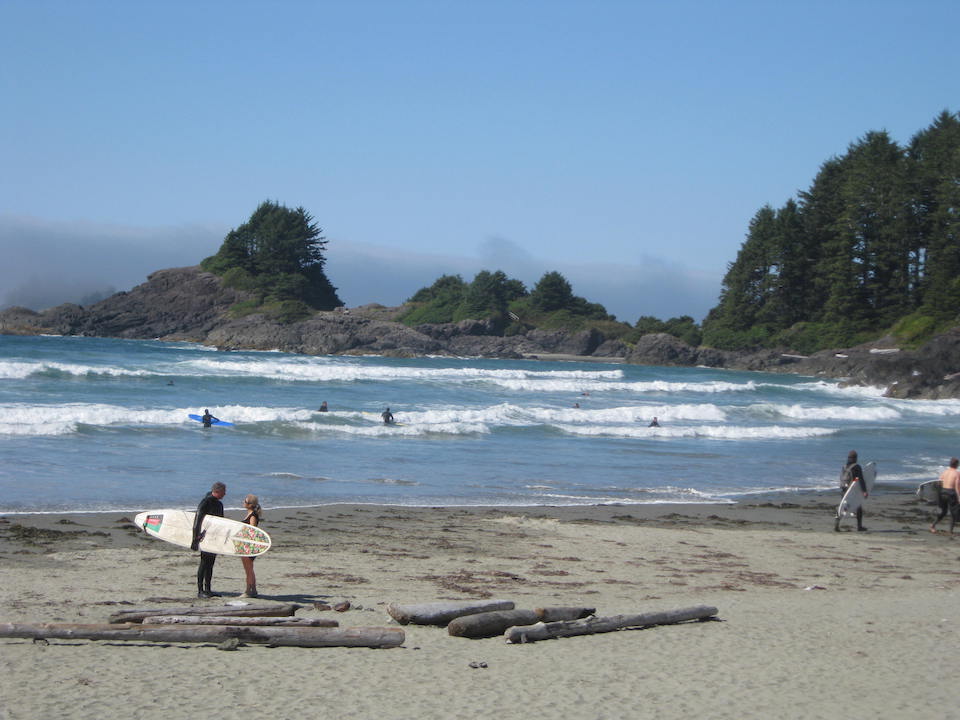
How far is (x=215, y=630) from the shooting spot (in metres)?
7.37

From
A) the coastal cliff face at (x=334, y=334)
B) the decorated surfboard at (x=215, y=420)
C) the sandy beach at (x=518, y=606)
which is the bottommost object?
the sandy beach at (x=518, y=606)

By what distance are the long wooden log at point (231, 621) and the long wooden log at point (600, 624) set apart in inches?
61.5

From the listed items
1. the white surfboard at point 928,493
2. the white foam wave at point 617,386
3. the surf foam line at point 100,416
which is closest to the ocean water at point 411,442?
the surf foam line at point 100,416

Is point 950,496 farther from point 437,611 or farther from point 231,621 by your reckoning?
point 231,621

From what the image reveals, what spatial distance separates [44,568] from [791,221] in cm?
8599

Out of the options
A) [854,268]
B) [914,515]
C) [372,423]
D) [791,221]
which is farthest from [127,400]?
[791,221]

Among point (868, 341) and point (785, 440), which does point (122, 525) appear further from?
point (868, 341)

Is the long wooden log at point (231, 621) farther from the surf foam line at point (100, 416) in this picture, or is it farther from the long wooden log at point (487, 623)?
the surf foam line at point (100, 416)

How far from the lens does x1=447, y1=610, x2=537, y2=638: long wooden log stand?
787 cm

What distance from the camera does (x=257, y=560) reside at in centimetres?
1078

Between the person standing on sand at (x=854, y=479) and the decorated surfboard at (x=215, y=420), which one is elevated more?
the person standing on sand at (x=854, y=479)

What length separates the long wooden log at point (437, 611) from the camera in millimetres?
8156

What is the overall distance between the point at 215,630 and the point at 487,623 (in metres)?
2.21

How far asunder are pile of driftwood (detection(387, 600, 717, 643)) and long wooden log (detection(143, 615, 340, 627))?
830mm
